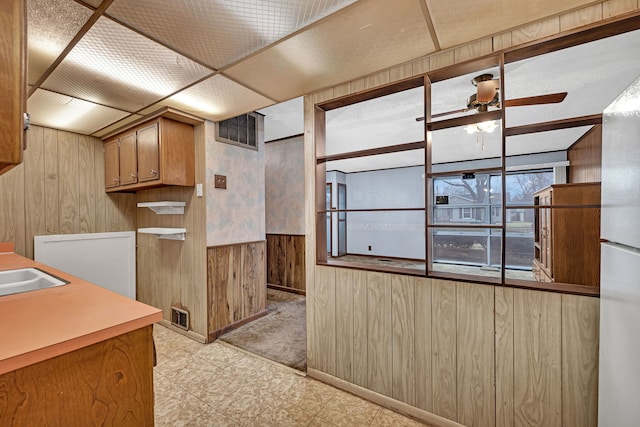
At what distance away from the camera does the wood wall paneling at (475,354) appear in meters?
1.50

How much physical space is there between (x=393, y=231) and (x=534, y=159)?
3.42 metres

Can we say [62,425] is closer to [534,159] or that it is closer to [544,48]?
[544,48]

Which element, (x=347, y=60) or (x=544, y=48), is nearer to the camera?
(x=544, y=48)

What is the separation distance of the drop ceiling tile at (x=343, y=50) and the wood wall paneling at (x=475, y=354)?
1.44 m

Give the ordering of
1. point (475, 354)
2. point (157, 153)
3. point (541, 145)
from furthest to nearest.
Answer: point (541, 145), point (157, 153), point (475, 354)

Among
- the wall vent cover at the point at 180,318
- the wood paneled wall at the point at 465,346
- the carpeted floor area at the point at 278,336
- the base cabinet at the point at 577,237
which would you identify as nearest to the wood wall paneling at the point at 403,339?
the wood paneled wall at the point at 465,346

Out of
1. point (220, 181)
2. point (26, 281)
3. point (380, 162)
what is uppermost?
point (380, 162)

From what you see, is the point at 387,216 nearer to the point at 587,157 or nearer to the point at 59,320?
the point at 587,157

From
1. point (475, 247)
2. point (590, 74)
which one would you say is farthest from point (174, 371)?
point (475, 247)

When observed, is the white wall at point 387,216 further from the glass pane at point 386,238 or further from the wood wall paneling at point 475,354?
the wood wall paneling at point 475,354

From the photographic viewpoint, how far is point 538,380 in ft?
4.54

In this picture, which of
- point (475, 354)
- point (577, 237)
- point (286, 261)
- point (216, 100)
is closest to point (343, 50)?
point (216, 100)

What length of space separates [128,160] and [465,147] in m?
5.30

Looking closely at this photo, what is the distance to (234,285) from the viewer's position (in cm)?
303
